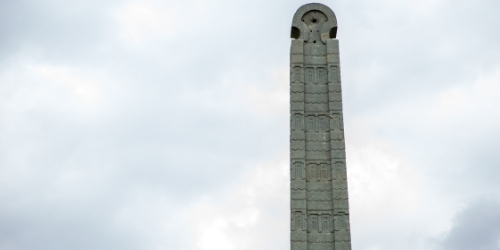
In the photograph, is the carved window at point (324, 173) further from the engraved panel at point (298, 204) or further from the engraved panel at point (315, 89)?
the engraved panel at point (315, 89)

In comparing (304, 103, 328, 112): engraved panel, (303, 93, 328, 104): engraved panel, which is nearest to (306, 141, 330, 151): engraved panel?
(304, 103, 328, 112): engraved panel

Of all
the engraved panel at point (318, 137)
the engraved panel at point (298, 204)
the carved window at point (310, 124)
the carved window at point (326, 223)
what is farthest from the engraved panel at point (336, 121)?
the carved window at point (326, 223)

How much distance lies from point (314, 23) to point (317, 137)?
4.50m

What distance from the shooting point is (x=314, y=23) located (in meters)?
28.8

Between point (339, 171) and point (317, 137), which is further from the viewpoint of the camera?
point (317, 137)

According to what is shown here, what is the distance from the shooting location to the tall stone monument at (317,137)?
25.3 metres

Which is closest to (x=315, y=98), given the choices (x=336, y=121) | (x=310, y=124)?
Result: (x=310, y=124)

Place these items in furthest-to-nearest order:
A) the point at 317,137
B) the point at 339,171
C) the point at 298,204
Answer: the point at 317,137 → the point at 339,171 → the point at 298,204

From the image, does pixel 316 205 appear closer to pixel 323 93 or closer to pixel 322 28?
pixel 323 93

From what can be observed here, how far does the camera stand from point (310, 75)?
2792 cm

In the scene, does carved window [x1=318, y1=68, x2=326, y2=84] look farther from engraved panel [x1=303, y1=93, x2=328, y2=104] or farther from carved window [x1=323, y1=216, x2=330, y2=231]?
carved window [x1=323, y1=216, x2=330, y2=231]

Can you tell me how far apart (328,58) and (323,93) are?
1.35 meters

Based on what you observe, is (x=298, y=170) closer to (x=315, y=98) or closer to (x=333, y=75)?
(x=315, y=98)

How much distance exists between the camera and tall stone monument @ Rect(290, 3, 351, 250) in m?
25.3
